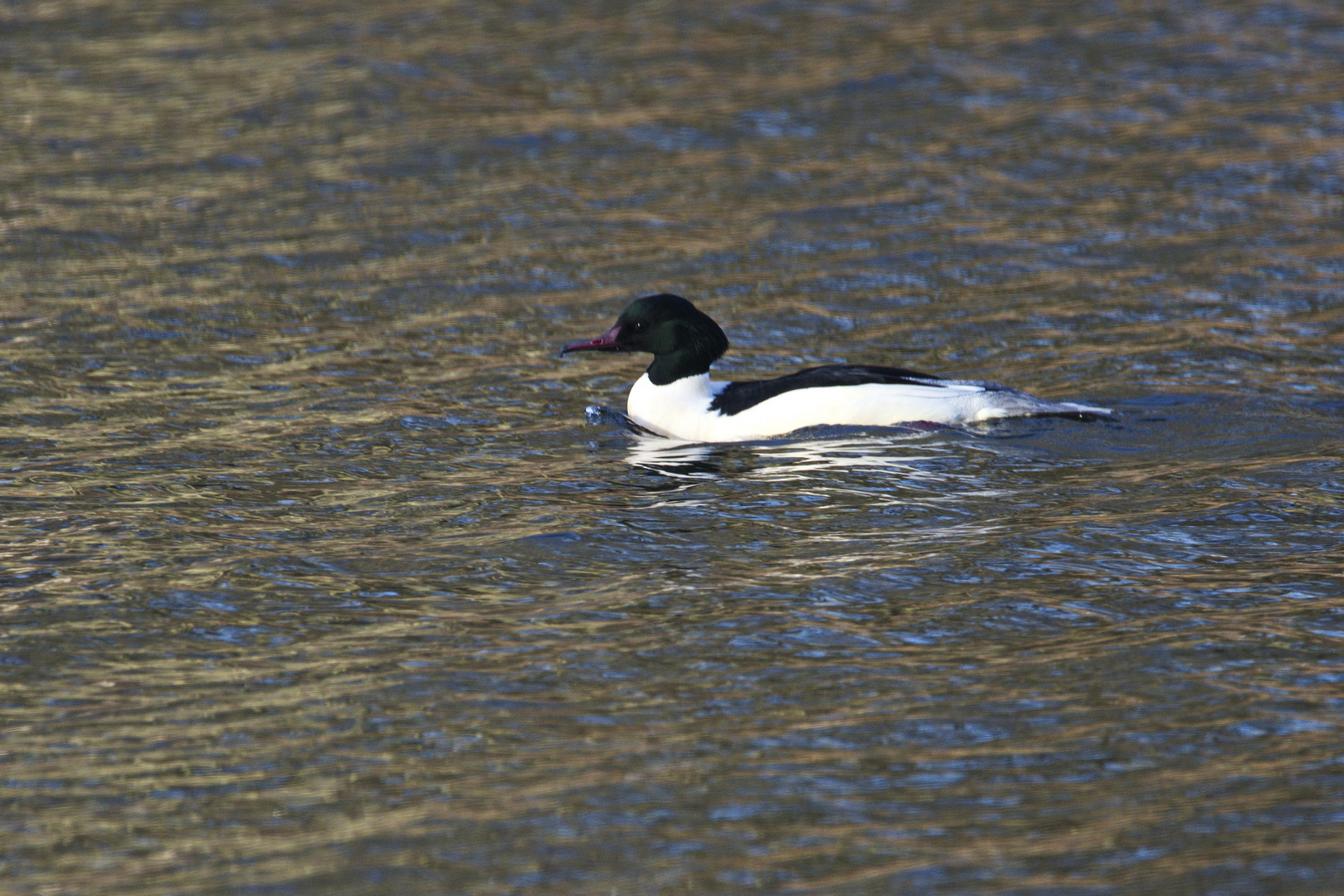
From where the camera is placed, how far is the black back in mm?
9562

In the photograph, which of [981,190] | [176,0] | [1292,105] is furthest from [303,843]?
[176,0]

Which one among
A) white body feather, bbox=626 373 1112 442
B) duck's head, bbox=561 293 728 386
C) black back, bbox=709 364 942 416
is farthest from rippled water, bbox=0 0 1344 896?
duck's head, bbox=561 293 728 386

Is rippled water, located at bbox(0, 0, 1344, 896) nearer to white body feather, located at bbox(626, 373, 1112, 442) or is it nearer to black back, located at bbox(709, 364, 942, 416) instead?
white body feather, located at bbox(626, 373, 1112, 442)

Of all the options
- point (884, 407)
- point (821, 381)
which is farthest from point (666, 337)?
point (884, 407)

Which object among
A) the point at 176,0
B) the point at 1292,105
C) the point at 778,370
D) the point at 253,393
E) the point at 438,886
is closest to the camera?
the point at 438,886

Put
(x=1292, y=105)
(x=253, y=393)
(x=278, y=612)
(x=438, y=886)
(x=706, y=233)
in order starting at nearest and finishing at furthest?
(x=438, y=886) < (x=278, y=612) < (x=253, y=393) < (x=706, y=233) < (x=1292, y=105)

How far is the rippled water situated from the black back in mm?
268

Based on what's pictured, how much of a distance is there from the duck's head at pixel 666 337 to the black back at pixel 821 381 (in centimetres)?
40

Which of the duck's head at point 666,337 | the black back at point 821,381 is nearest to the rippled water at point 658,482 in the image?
the black back at point 821,381

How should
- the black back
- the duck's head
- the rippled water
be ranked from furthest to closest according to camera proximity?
1. the duck's head
2. the black back
3. the rippled water

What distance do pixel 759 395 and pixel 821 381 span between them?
1.33 feet

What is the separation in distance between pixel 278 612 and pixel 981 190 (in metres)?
9.53

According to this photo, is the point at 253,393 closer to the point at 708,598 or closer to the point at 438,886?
the point at 708,598

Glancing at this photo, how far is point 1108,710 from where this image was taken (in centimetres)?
610
